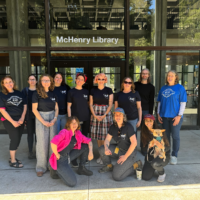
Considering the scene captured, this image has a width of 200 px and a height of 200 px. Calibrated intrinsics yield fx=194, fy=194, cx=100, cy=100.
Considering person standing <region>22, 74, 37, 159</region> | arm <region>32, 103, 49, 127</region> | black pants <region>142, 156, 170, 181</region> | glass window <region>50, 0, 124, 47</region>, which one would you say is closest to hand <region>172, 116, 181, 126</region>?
black pants <region>142, 156, 170, 181</region>

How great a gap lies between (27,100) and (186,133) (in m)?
4.54

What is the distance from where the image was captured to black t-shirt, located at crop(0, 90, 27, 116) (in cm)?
337

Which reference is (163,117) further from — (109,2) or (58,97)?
(109,2)

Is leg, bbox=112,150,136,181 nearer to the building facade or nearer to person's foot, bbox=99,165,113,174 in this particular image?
person's foot, bbox=99,165,113,174

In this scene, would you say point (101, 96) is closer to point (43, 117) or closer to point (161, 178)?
point (43, 117)

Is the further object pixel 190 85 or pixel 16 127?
pixel 190 85

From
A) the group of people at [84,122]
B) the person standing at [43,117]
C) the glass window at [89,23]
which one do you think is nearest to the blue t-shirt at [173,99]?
the group of people at [84,122]

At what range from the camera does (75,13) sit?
5766mm

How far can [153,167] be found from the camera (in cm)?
292

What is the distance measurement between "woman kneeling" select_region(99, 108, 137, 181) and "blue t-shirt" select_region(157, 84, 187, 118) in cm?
96

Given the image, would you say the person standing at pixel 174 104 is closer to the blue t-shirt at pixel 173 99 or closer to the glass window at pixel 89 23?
the blue t-shirt at pixel 173 99

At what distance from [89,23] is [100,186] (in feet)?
15.1

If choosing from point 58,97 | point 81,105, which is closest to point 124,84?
point 81,105

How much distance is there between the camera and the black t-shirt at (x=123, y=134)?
3076mm
